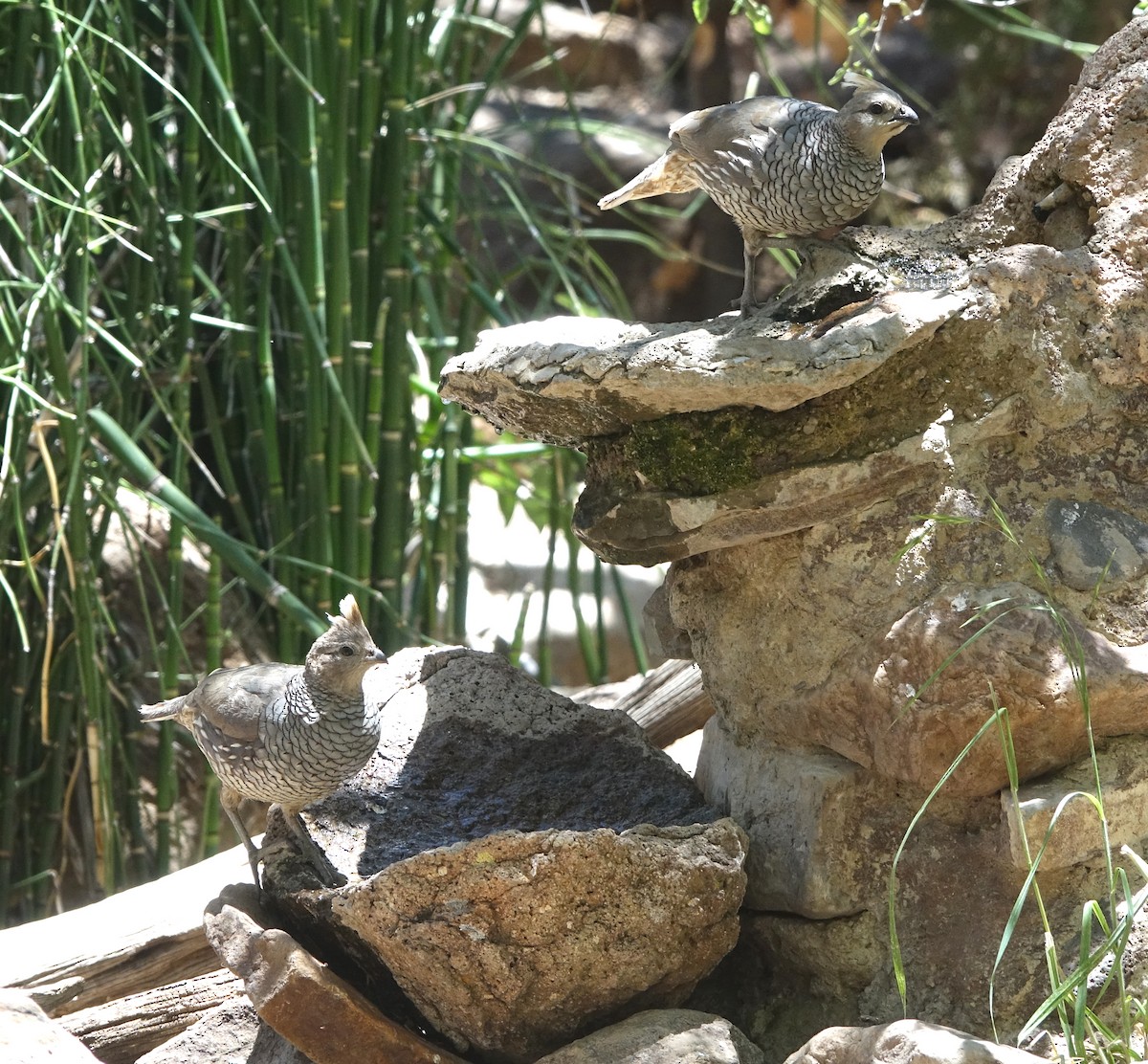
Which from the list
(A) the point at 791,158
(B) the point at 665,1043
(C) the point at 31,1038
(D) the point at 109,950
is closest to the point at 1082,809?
(B) the point at 665,1043

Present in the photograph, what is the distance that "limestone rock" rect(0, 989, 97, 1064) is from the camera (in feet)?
6.72

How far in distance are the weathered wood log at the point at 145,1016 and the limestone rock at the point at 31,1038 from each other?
37cm

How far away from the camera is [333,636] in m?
2.19

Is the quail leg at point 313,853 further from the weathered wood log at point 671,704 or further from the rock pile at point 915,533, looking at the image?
the weathered wood log at point 671,704

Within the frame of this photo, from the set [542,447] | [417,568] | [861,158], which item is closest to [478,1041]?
[861,158]

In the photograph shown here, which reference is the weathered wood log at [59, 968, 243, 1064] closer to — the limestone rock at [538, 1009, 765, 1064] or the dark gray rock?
the limestone rock at [538, 1009, 765, 1064]

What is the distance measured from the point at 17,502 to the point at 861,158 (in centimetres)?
186

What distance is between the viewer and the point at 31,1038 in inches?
82.4

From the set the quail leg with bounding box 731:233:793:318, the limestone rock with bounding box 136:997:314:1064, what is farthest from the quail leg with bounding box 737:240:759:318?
the limestone rock with bounding box 136:997:314:1064

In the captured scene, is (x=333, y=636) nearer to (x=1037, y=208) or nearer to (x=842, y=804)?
(x=842, y=804)

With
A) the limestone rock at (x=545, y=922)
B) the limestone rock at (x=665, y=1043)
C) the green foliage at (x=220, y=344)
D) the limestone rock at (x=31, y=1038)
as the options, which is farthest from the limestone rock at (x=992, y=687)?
the green foliage at (x=220, y=344)

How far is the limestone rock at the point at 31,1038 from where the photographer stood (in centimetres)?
205

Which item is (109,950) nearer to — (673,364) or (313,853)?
(313,853)

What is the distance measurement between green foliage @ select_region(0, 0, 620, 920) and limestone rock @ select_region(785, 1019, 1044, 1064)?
1.61 meters
